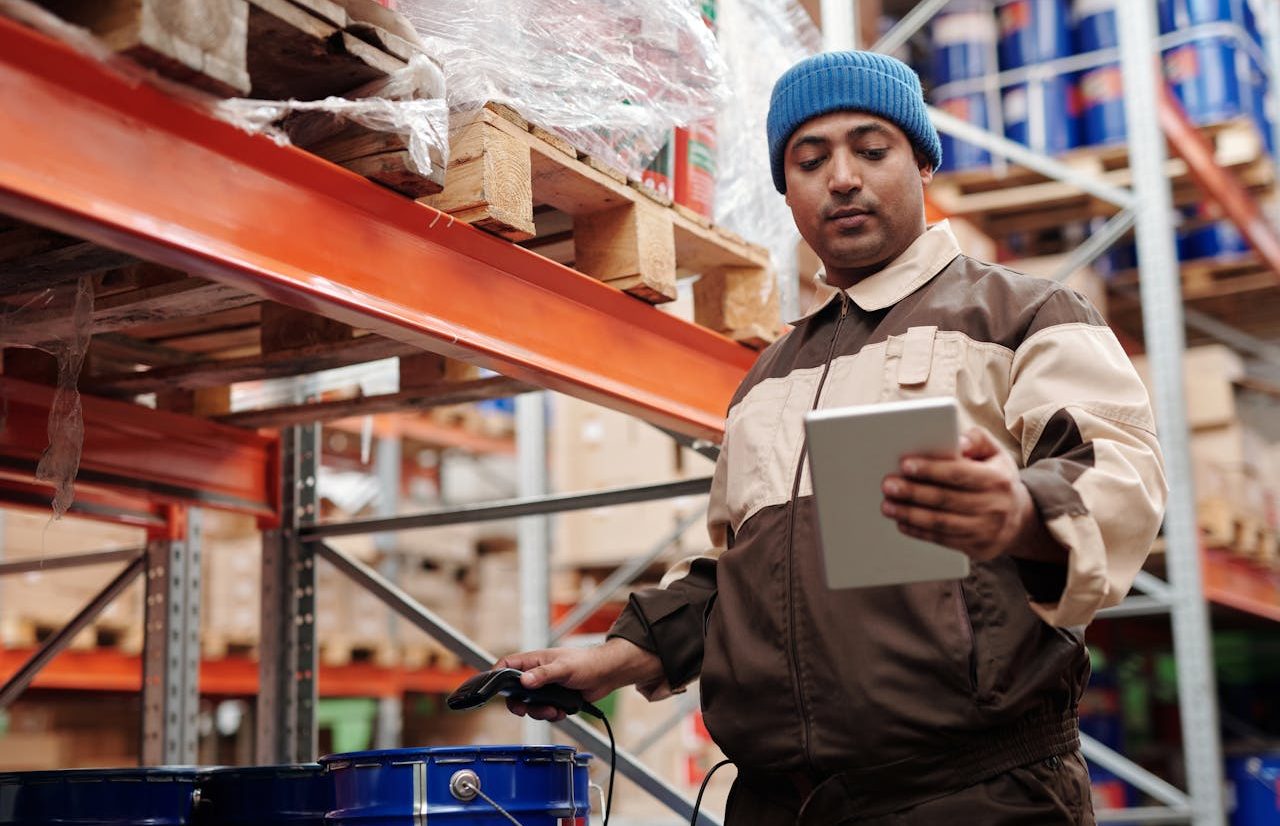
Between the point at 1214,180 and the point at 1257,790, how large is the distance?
2906mm

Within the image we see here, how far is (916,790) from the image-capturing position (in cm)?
195

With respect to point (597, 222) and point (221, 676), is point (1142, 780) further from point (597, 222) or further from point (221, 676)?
point (221, 676)

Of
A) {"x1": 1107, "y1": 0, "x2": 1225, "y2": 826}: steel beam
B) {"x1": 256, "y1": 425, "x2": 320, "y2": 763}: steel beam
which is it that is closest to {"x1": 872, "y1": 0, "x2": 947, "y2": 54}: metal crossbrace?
{"x1": 1107, "y1": 0, "x2": 1225, "y2": 826}: steel beam

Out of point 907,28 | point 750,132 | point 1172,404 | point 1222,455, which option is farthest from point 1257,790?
point 750,132

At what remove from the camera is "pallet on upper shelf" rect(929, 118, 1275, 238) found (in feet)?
21.0

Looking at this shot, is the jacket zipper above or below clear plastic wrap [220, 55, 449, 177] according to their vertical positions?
below

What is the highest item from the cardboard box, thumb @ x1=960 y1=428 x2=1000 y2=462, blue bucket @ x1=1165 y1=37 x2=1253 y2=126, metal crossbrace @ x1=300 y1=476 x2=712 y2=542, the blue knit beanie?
blue bucket @ x1=1165 y1=37 x2=1253 y2=126

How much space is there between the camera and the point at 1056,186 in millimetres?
6430

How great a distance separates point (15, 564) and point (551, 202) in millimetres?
2476

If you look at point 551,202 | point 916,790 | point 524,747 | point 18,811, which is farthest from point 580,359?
point 18,811

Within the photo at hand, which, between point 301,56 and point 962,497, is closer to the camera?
point 962,497

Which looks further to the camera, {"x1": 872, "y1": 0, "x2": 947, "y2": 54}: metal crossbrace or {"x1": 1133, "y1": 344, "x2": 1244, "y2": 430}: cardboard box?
{"x1": 1133, "y1": 344, "x2": 1244, "y2": 430}: cardboard box

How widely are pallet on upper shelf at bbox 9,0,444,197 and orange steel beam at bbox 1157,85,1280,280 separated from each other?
4659 millimetres

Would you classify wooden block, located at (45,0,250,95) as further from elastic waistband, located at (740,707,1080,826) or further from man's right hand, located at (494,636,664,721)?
elastic waistband, located at (740,707,1080,826)
